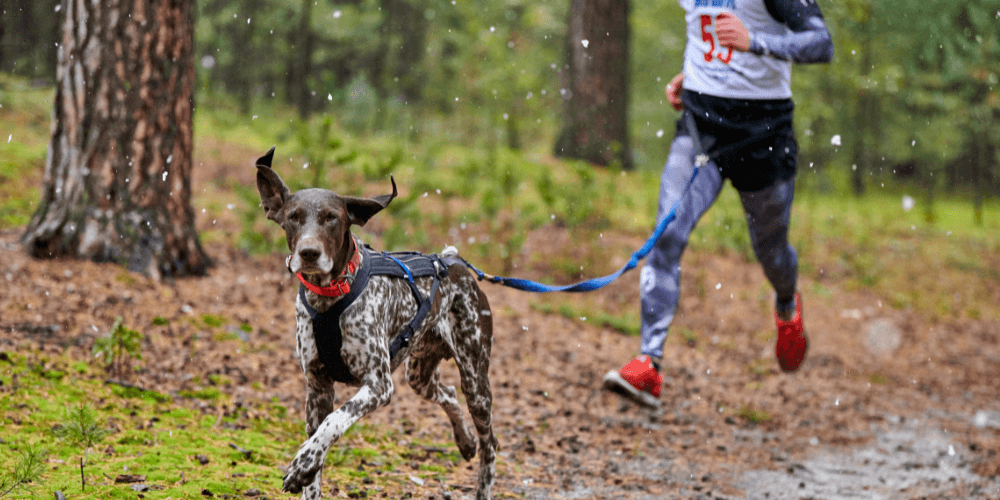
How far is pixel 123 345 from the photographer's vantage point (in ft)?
15.8

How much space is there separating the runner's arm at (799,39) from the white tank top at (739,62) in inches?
6.7

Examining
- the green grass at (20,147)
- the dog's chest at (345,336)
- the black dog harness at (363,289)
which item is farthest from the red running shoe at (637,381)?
the green grass at (20,147)

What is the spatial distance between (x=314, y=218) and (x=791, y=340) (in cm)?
453

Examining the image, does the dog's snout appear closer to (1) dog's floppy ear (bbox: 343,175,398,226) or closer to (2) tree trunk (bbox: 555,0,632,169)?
(1) dog's floppy ear (bbox: 343,175,398,226)

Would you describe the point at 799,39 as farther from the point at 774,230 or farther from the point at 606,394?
the point at 606,394

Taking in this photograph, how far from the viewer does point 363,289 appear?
3.31 meters

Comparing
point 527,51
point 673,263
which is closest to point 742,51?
point 673,263

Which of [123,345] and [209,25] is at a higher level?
[209,25]

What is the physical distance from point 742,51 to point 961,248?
1595 cm

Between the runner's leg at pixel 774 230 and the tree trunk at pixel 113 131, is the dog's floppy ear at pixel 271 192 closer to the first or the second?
the runner's leg at pixel 774 230

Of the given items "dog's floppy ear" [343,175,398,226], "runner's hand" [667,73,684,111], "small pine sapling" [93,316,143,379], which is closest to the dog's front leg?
"dog's floppy ear" [343,175,398,226]

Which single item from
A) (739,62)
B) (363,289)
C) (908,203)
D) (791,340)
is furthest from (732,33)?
(908,203)

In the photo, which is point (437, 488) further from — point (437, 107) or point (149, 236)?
point (437, 107)

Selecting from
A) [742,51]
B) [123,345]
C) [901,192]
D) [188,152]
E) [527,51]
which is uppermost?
[527,51]
